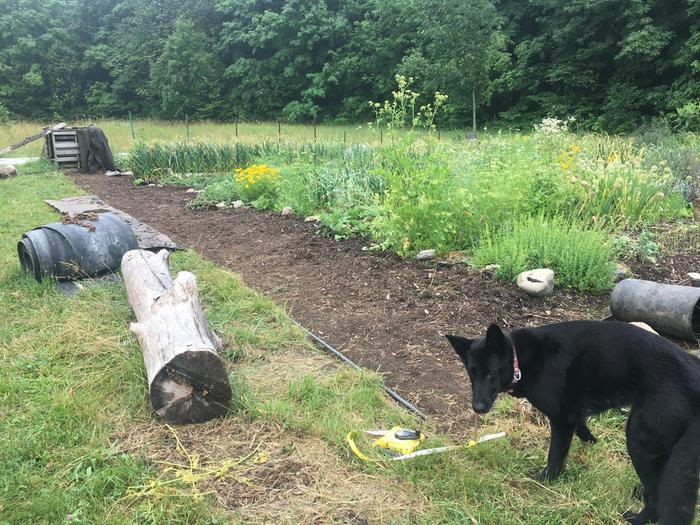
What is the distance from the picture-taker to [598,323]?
2.44m

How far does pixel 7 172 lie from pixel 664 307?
14428 mm

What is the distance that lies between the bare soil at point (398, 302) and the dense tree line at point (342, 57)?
17547 mm

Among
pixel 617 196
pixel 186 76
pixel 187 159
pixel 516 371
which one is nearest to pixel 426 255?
pixel 617 196

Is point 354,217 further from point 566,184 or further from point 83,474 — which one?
point 83,474

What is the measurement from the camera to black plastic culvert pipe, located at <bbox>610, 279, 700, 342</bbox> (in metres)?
3.63

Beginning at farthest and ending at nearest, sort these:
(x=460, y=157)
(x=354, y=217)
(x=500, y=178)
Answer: (x=460, y=157) < (x=354, y=217) < (x=500, y=178)

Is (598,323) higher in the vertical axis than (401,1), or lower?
lower

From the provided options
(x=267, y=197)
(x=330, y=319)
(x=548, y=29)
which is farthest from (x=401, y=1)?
(x=330, y=319)

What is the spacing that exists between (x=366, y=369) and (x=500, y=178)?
284cm

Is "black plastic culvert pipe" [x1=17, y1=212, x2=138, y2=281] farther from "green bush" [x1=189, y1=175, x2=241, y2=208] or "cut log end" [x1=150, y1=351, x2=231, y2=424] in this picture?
"green bush" [x1=189, y1=175, x2=241, y2=208]

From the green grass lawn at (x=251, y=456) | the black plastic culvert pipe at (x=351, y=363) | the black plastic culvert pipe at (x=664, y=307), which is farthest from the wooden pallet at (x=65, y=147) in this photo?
the black plastic culvert pipe at (x=664, y=307)

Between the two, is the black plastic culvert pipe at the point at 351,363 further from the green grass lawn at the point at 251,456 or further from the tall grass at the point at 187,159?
the tall grass at the point at 187,159

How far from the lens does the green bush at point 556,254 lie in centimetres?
452

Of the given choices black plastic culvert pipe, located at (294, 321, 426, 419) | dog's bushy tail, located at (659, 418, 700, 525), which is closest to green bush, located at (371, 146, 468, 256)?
black plastic culvert pipe, located at (294, 321, 426, 419)
